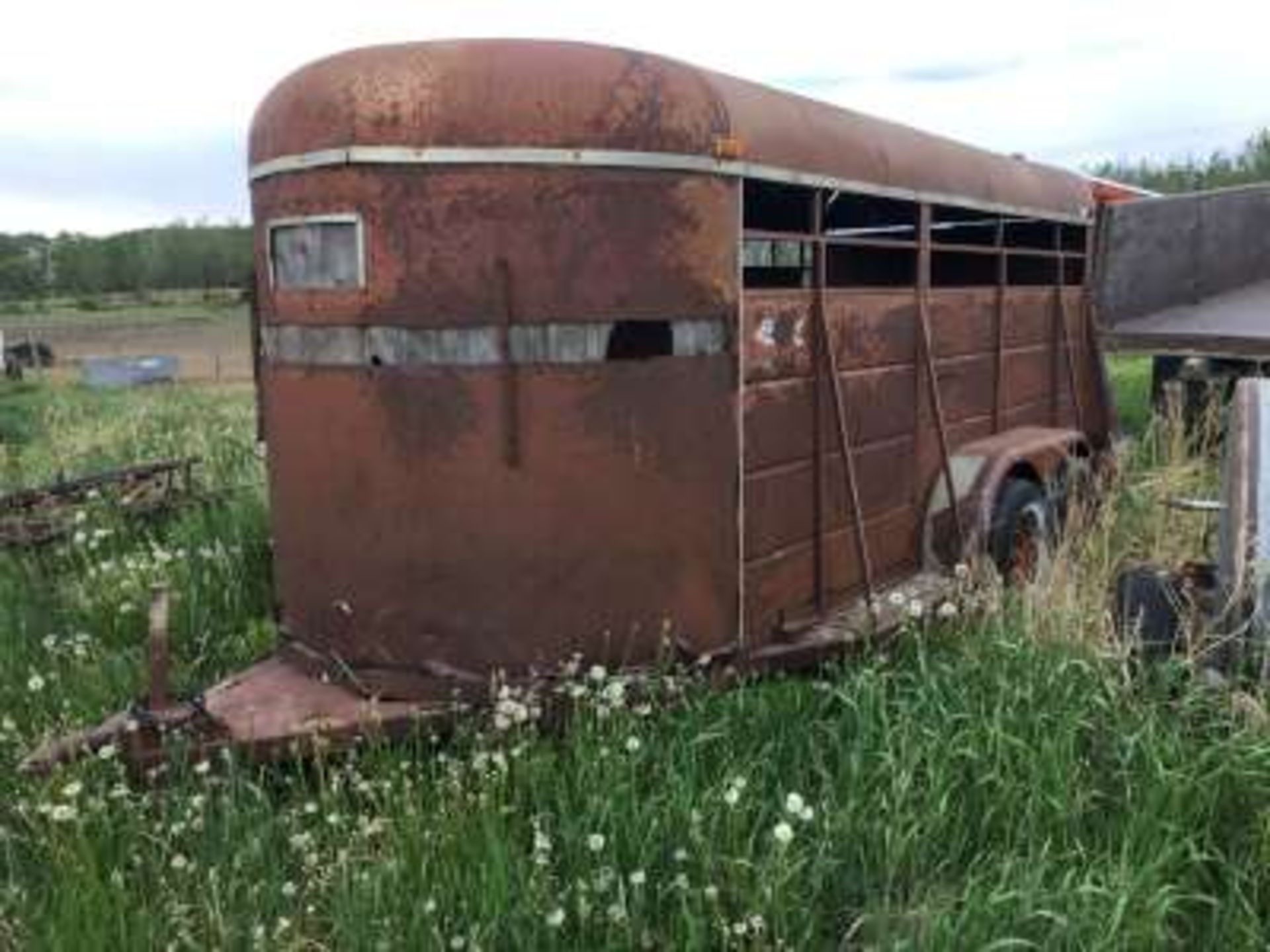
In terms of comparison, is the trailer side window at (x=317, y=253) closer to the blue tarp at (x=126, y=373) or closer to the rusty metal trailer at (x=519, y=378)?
the rusty metal trailer at (x=519, y=378)

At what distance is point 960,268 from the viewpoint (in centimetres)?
701

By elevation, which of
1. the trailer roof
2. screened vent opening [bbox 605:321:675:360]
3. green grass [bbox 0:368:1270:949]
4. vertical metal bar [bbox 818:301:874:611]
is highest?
the trailer roof

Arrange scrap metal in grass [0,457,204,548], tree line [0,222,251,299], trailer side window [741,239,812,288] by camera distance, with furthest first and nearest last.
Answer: tree line [0,222,251,299] < scrap metal in grass [0,457,204,548] < trailer side window [741,239,812,288]

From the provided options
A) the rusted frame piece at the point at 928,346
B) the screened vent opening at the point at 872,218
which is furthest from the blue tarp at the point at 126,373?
the rusted frame piece at the point at 928,346

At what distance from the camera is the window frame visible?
14.3 ft

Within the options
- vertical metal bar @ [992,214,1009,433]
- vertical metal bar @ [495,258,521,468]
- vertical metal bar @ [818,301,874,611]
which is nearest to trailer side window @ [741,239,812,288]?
vertical metal bar @ [992,214,1009,433]

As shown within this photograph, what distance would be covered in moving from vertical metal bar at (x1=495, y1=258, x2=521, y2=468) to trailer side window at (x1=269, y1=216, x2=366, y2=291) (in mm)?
472

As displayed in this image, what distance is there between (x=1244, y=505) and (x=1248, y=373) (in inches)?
171

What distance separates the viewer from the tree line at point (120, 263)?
93688 millimetres

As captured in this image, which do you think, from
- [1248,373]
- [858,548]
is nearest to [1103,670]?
[858,548]

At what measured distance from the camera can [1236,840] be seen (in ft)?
12.8

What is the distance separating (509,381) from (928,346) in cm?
232

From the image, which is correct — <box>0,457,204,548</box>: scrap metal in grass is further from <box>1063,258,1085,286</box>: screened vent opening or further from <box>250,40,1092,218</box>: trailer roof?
<box>1063,258,1085,286</box>: screened vent opening

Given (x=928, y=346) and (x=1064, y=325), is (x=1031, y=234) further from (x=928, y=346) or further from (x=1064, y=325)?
(x=928, y=346)
